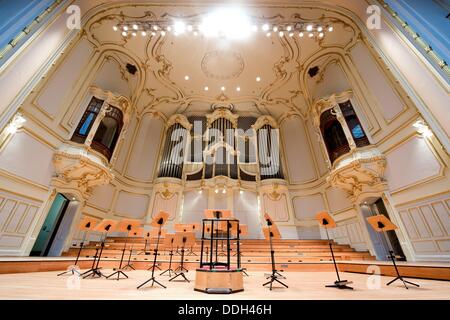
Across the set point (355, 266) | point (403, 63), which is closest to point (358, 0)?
point (403, 63)

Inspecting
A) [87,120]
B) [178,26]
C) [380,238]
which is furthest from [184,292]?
[178,26]

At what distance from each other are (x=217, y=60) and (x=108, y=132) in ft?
16.0

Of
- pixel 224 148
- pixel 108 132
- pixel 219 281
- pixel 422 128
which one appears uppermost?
pixel 224 148

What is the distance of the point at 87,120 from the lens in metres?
6.13

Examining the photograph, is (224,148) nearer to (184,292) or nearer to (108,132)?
(108,132)

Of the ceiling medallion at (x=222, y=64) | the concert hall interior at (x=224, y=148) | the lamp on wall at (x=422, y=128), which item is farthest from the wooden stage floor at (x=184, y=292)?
the ceiling medallion at (x=222, y=64)

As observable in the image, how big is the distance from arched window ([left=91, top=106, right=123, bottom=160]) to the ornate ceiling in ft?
4.99

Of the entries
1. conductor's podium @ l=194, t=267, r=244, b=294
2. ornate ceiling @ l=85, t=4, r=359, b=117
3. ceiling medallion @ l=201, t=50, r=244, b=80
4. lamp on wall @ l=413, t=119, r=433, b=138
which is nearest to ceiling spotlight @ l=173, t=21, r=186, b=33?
ornate ceiling @ l=85, t=4, r=359, b=117

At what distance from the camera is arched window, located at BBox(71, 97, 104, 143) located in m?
5.81

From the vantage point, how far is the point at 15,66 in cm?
328

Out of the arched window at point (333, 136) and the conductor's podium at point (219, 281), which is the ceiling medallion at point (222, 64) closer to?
the arched window at point (333, 136)

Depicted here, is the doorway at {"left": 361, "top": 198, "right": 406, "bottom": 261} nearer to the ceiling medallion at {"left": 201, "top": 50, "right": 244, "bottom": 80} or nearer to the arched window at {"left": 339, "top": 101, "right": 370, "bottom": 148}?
the arched window at {"left": 339, "top": 101, "right": 370, "bottom": 148}
